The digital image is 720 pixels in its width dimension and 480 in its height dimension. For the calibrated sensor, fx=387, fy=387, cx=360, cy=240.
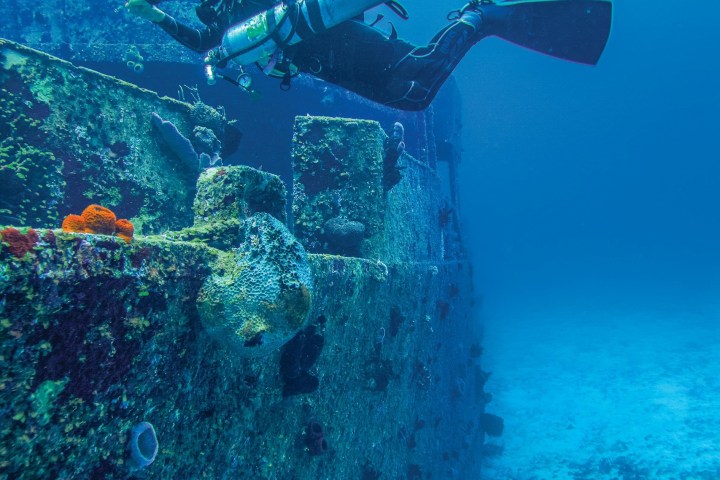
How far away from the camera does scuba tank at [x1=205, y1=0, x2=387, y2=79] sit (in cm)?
363

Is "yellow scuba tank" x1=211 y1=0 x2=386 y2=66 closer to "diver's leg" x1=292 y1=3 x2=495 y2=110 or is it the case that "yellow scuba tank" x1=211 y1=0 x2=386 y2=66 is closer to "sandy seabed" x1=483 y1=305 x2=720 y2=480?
"diver's leg" x1=292 y1=3 x2=495 y2=110

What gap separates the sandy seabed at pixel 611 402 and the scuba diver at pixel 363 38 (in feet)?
43.7

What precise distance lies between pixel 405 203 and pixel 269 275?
5262mm

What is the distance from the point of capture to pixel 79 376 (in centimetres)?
142

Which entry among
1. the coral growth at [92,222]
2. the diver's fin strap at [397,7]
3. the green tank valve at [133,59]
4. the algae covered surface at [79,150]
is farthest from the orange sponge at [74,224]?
the green tank valve at [133,59]

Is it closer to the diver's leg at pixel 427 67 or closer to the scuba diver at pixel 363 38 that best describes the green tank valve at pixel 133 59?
the scuba diver at pixel 363 38

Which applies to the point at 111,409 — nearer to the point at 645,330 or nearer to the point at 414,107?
the point at 414,107

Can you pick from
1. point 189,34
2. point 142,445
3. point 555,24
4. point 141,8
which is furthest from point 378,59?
point 142,445

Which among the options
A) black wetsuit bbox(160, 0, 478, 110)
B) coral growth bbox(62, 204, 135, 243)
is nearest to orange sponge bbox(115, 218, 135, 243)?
coral growth bbox(62, 204, 135, 243)

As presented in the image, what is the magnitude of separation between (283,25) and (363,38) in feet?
4.44

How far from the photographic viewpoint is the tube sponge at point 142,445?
1604 mm

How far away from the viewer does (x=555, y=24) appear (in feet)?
18.0

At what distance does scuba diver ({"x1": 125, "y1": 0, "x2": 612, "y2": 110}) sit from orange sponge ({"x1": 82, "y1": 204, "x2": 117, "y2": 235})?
2196 millimetres

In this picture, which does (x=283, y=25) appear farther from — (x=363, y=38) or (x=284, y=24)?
(x=363, y=38)
